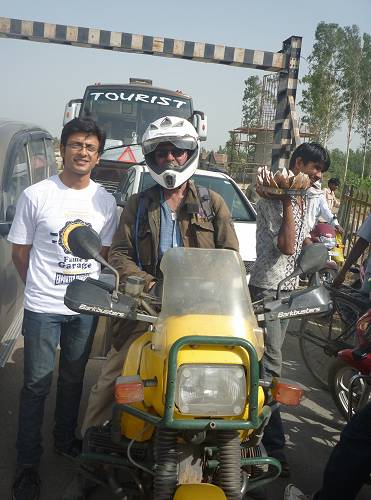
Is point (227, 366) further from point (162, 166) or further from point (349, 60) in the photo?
point (349, 60)

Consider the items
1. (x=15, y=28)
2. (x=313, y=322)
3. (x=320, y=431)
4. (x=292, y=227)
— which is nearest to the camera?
(x=292, y=227)

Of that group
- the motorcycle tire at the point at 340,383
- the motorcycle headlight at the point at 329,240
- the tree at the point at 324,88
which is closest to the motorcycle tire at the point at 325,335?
the motorcycle tire at the point at 340,383

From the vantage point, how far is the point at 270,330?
3.21 metres

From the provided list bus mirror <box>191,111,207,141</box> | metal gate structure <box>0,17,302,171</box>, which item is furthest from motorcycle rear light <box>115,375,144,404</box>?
metal gate structure <box>0,17,302,171</box>

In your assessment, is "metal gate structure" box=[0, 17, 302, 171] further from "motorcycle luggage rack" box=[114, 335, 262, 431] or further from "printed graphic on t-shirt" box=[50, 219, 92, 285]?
"motorcycle luggage rack" box=[114, 335, 262, 431]

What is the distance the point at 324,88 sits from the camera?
41125mm

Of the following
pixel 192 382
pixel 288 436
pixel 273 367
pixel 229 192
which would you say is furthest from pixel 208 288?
pixel 229 192

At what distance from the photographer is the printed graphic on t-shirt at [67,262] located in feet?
9.55

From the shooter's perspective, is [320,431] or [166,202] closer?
[166,202]

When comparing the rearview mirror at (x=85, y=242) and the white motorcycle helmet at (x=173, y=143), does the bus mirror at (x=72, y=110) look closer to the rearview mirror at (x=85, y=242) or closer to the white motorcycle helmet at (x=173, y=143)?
the white motorcycle helmet at (x=173, y=143)

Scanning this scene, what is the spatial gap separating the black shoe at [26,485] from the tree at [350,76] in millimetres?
Answer: 42687

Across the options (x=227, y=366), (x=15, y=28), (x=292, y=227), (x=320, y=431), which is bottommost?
(x=320, y=431)

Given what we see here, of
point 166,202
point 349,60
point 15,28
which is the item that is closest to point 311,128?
point 349,60

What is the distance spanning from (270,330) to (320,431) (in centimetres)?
121
